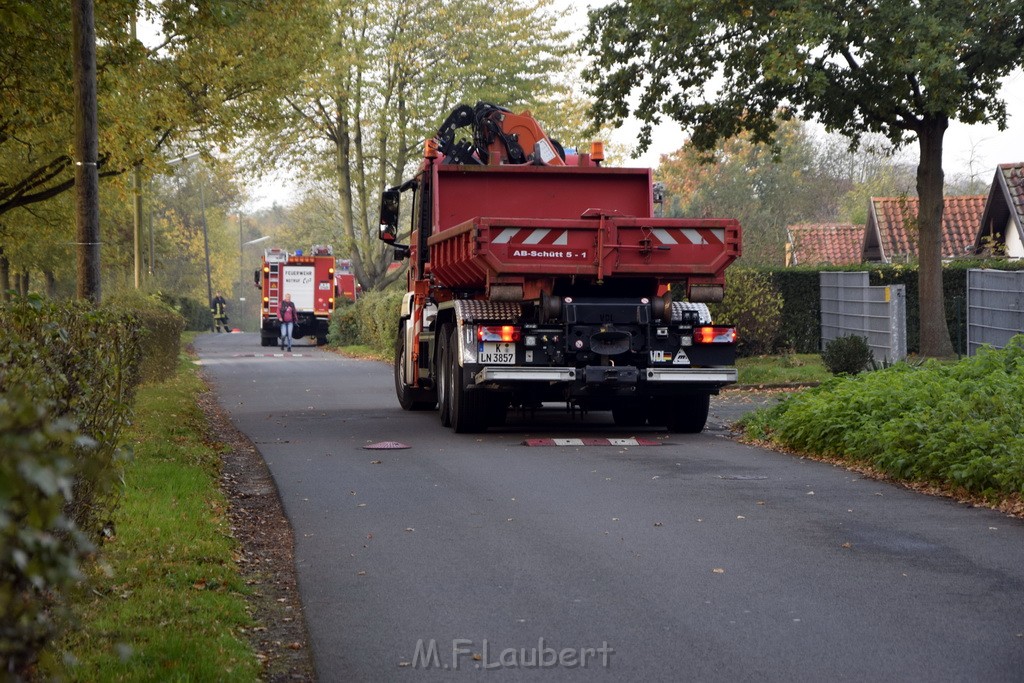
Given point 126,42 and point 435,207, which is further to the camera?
point 126,42

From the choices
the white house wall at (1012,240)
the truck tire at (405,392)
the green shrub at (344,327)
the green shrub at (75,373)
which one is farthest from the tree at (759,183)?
the green shrub at (75,373)

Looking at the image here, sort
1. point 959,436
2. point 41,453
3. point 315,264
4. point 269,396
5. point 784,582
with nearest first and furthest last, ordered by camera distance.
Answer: point 41,453, point 784,582, point 959,436, point 269,396, point 315,264

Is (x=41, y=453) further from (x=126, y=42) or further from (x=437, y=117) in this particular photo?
(x=437, y=117)

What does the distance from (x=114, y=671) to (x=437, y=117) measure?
36.6 metres

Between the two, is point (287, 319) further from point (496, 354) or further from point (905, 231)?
point (496, 354)

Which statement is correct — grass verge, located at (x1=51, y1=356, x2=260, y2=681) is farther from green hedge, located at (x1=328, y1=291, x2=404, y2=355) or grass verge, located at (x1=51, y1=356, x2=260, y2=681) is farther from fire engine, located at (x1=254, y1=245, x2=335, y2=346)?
fire engine, located at (x1=254, y1=245, x2=335, y2=346)

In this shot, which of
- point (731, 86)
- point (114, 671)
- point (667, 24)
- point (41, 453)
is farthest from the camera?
point (731, 86)

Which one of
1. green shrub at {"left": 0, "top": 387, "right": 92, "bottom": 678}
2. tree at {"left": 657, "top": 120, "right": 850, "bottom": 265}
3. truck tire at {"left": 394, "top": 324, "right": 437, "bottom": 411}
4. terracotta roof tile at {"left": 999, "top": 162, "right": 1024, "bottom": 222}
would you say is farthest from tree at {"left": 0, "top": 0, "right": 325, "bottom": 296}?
tree at {"left": 657, "top": 120, "right": 850, "bottom": 265}

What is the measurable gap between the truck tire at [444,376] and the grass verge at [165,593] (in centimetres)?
439

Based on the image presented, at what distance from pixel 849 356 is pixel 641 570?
1360 cm

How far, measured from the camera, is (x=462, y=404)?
14.5 meters

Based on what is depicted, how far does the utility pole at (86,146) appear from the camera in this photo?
13.7 metres

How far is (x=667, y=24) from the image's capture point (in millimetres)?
24859

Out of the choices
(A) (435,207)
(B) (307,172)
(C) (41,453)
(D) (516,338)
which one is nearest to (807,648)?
(C) (41,453)
